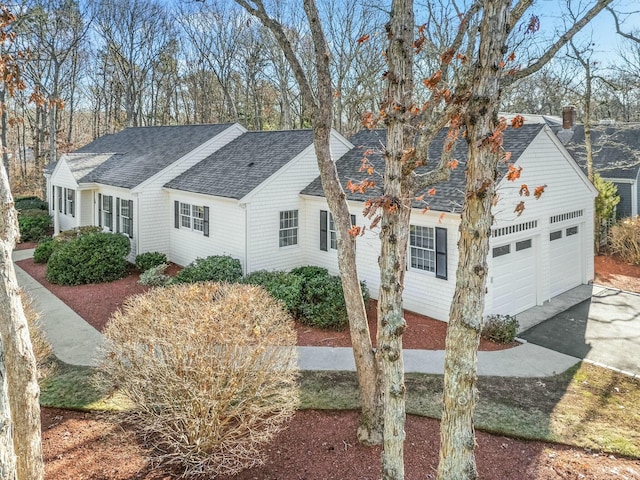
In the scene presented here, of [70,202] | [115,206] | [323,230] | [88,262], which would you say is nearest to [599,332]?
[323,230]

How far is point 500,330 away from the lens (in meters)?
9.68

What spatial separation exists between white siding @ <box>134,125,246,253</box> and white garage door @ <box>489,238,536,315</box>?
37.9 feet

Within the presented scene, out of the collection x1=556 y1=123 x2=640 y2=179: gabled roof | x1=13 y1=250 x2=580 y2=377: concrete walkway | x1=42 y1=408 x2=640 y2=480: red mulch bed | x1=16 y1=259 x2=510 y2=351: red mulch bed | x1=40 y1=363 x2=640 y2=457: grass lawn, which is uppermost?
x1=556 y1=123 x2=640 y2=179: gabled roof

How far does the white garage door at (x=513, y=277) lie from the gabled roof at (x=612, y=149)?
38.0 feet

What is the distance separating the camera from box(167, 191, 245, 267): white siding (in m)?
13.9

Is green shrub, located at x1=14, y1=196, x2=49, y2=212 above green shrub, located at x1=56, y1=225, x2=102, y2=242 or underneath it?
above

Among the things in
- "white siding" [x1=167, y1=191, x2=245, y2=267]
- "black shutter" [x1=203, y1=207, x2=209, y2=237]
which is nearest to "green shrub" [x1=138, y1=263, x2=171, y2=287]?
"white siding" [x1=167, y1=191, x2=245, y2=267]

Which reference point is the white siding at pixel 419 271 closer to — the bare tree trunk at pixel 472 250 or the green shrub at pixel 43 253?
the bare tree trunk at pixel 472 250

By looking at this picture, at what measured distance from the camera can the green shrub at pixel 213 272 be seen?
1277 centimetres

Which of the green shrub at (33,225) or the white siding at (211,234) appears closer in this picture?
the white siding at (211,234)

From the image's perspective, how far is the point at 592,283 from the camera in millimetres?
14375

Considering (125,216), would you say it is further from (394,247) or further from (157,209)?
(394,247)

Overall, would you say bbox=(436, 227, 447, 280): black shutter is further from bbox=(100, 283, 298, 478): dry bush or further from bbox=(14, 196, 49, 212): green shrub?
bbox=(14, 196, 49, 212): green shrub

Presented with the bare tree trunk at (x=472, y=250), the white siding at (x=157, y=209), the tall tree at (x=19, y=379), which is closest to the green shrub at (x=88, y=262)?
the white siding at (x=157, y=209)
